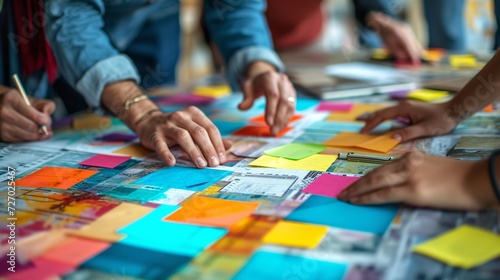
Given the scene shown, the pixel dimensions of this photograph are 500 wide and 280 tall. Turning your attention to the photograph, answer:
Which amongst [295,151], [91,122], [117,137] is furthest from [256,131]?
[91,122]

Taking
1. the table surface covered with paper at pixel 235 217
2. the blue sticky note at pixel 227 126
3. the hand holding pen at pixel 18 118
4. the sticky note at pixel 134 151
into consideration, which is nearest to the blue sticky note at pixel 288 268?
the table surface covered with paper at pixel 235 217

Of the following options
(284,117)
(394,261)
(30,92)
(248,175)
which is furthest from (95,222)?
(30,92)

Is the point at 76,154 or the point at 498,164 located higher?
the point at 498,164

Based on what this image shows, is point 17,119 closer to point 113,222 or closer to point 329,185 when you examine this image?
point 113,222

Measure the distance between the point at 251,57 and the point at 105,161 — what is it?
54 centimetres

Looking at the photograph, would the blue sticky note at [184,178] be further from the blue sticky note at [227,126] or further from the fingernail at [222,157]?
the blue sticky note at [227,126]

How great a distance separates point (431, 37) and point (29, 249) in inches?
82.1

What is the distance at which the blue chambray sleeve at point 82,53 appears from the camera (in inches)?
45.2

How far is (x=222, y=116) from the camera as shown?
4.33 ft

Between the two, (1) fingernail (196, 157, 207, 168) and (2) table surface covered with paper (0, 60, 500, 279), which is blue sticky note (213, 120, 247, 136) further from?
(1) fingernail (196, 157, 207, 168)

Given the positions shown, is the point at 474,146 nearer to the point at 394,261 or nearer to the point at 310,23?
the point at 394,261

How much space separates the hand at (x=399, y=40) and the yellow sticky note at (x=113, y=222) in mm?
1326

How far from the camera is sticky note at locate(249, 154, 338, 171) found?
91cm

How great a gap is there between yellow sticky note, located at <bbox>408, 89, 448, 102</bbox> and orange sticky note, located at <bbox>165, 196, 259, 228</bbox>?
748 mm
